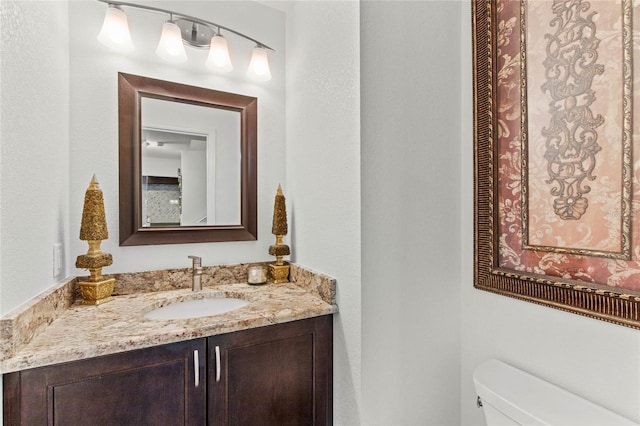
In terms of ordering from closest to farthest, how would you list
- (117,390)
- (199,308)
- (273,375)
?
(117,390)
(273,375)
(199,308)

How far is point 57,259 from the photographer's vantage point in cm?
116

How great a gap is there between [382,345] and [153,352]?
0.79 meters

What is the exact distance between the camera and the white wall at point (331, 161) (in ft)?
3.77

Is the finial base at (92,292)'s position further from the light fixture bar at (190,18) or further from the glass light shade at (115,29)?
the light fixture bar at (190,18)

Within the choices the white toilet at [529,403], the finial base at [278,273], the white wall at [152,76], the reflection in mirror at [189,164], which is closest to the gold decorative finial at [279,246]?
the finial base at [278,273]

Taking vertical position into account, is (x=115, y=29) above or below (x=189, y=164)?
above

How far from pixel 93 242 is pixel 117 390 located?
2.01ft

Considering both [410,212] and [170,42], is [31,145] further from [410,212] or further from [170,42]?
[410,212]

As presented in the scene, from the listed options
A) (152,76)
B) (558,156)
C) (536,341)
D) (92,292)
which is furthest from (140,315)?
(558,156)

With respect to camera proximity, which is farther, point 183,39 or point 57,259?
point 183,39

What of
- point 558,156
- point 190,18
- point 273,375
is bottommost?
point 273,375

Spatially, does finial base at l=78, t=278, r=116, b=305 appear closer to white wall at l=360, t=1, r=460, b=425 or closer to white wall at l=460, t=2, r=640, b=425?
white wall at l=360, t=1, r=460, b=425

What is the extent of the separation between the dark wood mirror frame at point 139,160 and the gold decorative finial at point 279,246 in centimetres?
14

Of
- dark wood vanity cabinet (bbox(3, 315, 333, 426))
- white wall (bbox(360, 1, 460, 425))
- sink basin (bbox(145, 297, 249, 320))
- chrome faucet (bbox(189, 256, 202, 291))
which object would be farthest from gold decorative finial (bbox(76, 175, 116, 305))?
white wall (bbox(360, 1, 460, 425))
